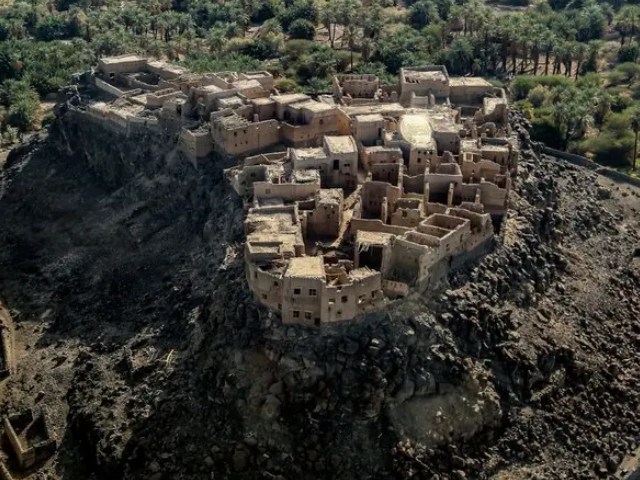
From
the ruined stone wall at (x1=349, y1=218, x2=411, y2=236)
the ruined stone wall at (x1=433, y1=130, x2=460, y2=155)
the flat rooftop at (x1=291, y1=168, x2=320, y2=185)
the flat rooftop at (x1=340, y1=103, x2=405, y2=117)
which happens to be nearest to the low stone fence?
the flat rooftop at (x1=340, y1=103, x2=405, y2=117)

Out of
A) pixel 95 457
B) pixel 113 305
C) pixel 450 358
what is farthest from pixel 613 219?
pixel 95 457

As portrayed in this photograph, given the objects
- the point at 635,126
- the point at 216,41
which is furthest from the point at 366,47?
the point at 635,126

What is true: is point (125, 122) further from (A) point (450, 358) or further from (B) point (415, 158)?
(A) point (450, 358)

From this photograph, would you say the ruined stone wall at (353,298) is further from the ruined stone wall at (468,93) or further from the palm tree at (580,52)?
the palm tree at (580,52)

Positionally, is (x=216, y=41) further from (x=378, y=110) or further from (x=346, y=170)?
(x=346, y=170)

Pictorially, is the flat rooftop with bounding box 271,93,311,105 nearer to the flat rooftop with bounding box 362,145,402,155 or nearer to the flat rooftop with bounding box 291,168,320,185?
the flat rooftop with bounding box 362,145,402,155

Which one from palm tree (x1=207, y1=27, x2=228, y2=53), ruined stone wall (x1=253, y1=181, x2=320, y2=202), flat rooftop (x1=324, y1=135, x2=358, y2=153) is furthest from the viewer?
palm tree (x1=207, y1=27, x2=228, y2=53)
